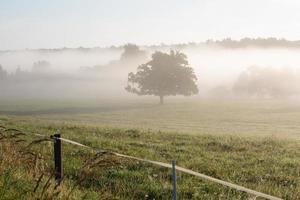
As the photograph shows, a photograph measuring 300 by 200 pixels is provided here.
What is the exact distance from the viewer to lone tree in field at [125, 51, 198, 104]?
99.3 metres

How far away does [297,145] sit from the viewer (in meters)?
21.1

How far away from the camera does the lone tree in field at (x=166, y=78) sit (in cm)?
9931

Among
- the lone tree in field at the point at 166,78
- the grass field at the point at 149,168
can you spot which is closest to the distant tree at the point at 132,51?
the lone tree in field at the point at 166,78

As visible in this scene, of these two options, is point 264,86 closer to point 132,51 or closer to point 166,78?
point 166,78

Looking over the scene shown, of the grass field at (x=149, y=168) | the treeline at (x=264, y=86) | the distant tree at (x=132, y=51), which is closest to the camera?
the grass field at (x=149, y=168)

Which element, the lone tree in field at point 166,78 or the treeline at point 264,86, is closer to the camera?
the lone tree in field at point 166,78

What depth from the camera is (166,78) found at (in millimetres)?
100438

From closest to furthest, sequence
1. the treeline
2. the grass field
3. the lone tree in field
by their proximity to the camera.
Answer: the grass field, the lone tree in field, the treeline

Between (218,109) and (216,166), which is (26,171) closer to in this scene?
(216,166)

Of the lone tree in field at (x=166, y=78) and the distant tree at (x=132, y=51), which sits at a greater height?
the distant tree at (x=132, y=51)

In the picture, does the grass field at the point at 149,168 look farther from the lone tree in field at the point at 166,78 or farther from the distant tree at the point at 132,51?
the distant tree at the point at 132,51

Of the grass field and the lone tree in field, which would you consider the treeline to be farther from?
the grass field

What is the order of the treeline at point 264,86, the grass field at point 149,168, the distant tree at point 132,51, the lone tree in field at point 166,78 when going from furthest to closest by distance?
1. the distant tree at point 132,51
2. the treeline at point 264,86
3. the lone tree in field at point 166,78
4. the grass field at point 149,168

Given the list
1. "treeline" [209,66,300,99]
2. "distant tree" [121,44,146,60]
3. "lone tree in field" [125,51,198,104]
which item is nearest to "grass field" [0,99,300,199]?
"lone tree in field" [125,51,198,104]
